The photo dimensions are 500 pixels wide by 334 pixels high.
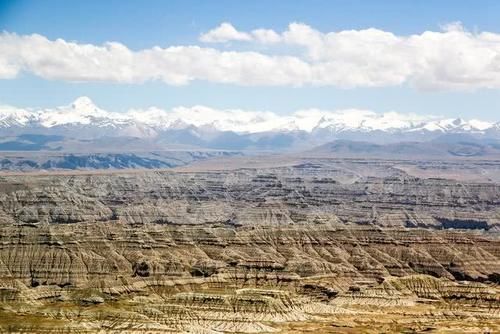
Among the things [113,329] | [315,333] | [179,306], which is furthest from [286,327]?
[113,329]

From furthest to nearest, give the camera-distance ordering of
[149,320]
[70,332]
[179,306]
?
[179,306] → [149,320] → [70,332]

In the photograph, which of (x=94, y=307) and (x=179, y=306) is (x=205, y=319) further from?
(x=94, y=307)

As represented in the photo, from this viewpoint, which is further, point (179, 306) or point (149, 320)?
point (179, 306)

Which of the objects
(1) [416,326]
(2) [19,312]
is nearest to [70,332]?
(2) [19,312]

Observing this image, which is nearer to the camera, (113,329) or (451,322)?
(113,329)

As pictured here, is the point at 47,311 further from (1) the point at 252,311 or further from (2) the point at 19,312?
(1) the point at 252,311

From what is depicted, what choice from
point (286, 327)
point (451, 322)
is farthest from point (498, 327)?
point (286, 327)

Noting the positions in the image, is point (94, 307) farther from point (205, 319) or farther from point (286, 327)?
point (286, 327)

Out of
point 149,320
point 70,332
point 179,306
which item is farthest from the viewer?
point 179,306
